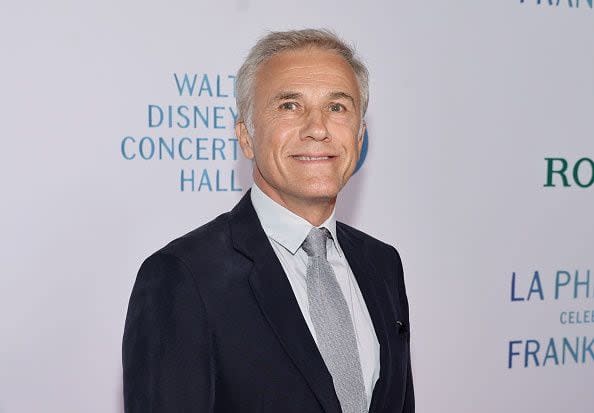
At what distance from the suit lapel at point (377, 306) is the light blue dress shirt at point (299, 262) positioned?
2cm

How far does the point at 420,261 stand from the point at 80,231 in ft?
3.89

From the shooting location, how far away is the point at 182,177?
237cm

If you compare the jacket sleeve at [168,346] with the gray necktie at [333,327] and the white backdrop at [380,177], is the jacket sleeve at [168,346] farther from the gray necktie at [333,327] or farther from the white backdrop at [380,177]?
the white backdrop at [380,177]

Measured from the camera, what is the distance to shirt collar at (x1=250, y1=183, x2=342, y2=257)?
62.1 inches

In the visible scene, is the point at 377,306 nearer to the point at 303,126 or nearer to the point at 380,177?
the point at 303,126

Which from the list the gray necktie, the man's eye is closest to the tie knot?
the gray necktie

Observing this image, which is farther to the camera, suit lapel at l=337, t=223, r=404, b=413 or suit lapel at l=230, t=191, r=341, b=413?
suit lapel at l=337, t=223, r=404, b=413

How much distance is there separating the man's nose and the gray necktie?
196 mm

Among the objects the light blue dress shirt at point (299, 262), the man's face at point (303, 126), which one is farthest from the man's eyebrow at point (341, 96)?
the light blue dress shirt at point (299, 262)

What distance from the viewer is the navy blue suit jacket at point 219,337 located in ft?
4.51

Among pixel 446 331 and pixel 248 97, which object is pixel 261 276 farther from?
pixel 446 331

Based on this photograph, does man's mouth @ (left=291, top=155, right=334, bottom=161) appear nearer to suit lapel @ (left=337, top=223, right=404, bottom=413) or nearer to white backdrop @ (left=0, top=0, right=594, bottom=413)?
suit lapel @ (left=337, top=223, right=404, bottom=413)

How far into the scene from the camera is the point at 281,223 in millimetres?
1587

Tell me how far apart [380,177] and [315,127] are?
1108 millimetres
